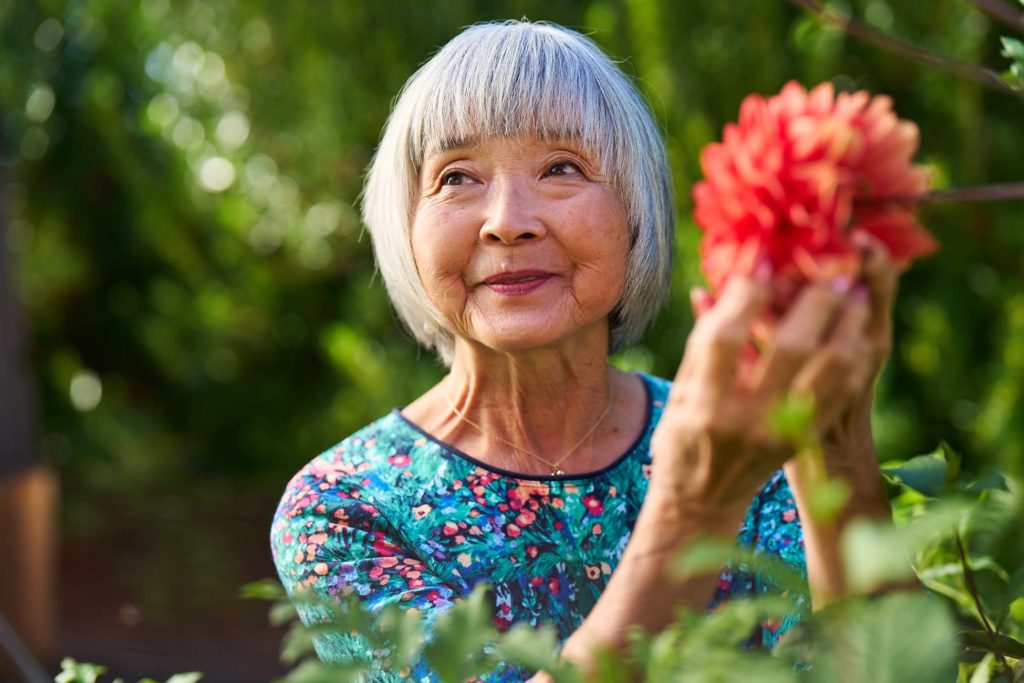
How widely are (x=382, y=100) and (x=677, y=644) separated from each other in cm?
476

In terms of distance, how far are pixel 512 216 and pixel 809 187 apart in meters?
0.84

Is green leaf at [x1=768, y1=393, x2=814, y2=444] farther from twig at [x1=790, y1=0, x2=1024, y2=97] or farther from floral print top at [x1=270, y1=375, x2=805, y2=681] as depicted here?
floral print top at [x1=270, y1=375, x2=805, y2=681]

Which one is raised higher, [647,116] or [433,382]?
[647,116]

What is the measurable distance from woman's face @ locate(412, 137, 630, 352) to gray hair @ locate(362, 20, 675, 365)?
37mm

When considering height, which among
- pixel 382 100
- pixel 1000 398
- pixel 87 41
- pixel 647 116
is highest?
pixel 87 41

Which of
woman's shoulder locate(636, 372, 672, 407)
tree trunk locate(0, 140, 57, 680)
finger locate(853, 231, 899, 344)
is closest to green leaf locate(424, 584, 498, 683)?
finger locate(853, 231, 899, 344)

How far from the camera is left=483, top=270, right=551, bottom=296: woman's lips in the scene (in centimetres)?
168

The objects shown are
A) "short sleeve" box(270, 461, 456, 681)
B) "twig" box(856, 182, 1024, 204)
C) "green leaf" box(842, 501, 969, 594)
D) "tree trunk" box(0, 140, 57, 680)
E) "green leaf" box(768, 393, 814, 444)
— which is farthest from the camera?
"tree trunk" box(0, 140, 57, 680)

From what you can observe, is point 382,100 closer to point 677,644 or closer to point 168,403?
point 168,403

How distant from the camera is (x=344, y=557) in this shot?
159cm

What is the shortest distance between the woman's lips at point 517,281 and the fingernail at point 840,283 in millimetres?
838

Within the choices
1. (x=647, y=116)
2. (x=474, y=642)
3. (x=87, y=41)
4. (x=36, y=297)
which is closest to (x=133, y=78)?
(x=87, y=41)

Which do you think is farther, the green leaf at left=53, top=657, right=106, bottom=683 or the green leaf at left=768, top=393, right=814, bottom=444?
the green leaf at left=53, top=657, right=106, bottom=683

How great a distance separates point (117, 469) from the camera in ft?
22.6
